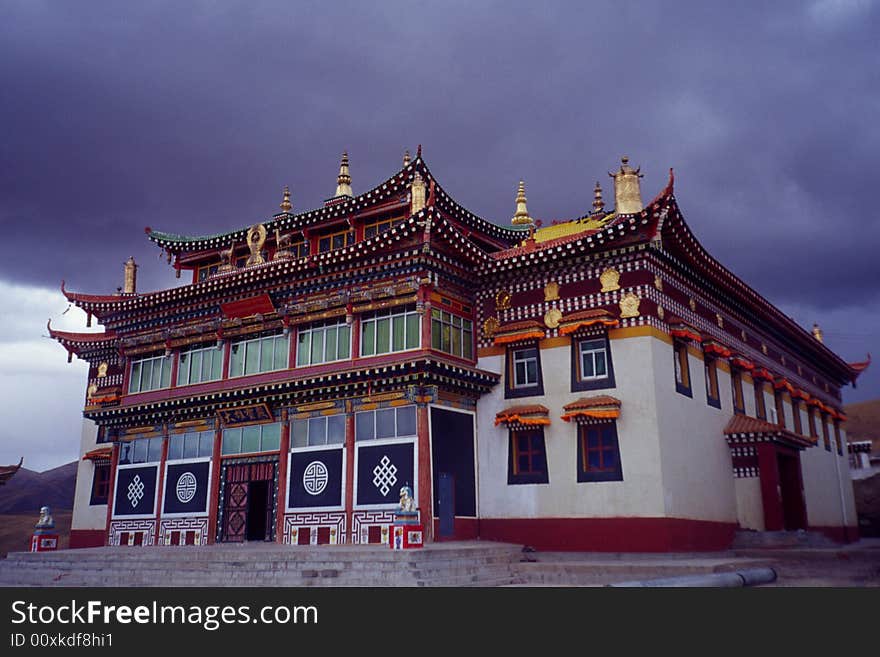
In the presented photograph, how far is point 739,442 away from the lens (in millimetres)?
27984

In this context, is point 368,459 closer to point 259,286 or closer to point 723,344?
point 259,286

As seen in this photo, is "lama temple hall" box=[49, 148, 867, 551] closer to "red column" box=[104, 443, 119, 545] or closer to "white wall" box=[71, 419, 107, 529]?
"red column" box=[104, 443, 119, 545]

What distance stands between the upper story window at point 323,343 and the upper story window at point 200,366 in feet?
13.6

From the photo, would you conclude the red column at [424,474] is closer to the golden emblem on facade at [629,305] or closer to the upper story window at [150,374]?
the golden emblem on facade at [629,305]

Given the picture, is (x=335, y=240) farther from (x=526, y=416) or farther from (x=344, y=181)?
(x=526, y=416)

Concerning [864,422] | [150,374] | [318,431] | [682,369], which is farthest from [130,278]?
→ [864,422]

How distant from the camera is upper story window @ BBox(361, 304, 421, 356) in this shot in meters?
26.4

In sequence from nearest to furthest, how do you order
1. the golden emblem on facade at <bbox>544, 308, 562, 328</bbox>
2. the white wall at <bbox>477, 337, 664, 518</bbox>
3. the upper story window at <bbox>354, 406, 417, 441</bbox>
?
the white wall at <bbox>477, 337, 664, 518</bbox>, the upper story window at <bbox>354, 406, 417, 441</bbox>, the golden emblem on facade at <bbox>544, 308, 562, 328</bbox>

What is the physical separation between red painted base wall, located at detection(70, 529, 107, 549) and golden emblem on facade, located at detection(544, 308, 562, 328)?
931 inches

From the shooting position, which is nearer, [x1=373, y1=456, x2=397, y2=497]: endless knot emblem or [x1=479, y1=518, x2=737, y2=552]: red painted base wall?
[x1=479, y1=518, x2=737, y2=552]: red painted base wall

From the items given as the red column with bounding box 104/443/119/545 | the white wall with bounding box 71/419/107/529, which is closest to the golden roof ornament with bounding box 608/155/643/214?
the red column with bounding box 104/443/119/545

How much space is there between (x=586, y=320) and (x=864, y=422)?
297 ft

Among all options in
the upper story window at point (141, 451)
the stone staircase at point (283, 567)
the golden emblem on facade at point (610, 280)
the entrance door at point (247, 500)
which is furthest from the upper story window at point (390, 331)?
the upper story window at point (141, 451)

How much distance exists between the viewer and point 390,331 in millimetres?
26922
